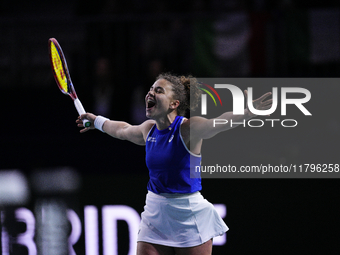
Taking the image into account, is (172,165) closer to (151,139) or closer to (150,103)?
(151,139)

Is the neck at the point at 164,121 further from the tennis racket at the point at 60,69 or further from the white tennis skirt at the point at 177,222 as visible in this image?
the tennis racket at the point at 60,69

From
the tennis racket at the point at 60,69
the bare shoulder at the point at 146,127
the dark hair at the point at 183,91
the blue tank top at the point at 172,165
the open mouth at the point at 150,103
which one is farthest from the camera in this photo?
the tennis racket at the point at 60,69

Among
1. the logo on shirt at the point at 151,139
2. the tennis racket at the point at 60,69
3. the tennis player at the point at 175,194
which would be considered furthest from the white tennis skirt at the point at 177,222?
the tennis racket at the point at 60,69

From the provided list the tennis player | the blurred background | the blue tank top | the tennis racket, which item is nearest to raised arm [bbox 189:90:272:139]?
the tennis player

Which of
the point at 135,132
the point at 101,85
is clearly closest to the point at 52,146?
the point at 101,85

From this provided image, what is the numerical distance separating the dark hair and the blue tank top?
28 centimetres

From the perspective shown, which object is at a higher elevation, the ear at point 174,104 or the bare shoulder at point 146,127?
the ear at point 174,104

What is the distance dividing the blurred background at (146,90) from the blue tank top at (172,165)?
155 cm

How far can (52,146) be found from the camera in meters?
4.72

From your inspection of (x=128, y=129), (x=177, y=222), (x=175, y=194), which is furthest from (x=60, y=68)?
(x=177, y=222)

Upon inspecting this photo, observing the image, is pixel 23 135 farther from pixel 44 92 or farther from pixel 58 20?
pixel 58 20

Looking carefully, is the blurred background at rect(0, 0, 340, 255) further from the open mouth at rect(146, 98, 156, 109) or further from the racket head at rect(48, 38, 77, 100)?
the open mouth at rect(146, 98, 156, 109)

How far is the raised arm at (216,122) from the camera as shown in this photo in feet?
9.43

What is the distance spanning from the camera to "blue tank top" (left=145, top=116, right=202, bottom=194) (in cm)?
311
